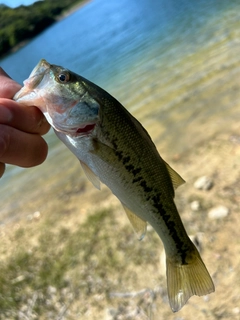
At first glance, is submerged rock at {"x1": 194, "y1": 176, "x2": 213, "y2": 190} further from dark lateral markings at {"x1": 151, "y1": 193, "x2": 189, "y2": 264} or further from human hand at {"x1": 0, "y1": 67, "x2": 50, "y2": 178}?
human hand at {"x1": 0, "y1": 67, "x2": 50, "y2": 178}

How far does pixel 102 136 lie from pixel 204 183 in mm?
3303

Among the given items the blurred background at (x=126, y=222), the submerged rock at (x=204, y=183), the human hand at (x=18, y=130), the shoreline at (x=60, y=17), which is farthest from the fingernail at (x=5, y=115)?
the shoreline at (x=60, y=17)

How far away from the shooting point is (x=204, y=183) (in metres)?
5.25

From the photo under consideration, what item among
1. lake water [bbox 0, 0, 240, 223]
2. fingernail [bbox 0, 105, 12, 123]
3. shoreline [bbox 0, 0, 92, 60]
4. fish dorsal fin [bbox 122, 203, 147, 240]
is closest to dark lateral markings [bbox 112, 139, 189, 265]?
fish dorsal fin [bbox 122, 203, 147, 240]

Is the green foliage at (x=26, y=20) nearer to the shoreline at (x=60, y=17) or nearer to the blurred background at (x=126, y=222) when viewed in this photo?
the shoreline at (x=60, y=17)

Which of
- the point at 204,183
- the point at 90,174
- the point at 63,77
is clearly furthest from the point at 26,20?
the point at 90,174

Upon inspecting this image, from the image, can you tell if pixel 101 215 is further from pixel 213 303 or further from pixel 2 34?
pixel 2 34

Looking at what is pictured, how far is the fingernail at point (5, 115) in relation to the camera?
2.07 m

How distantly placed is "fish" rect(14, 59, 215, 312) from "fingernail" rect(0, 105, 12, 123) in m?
0.11

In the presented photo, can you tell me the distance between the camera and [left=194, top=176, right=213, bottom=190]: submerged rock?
17.0 feet

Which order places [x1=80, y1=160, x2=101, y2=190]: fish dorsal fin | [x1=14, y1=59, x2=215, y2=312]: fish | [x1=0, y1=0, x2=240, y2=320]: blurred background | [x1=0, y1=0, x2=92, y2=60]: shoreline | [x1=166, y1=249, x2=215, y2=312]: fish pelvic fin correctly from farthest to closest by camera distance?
1. [x1=0, y1=0, x2=92, y2=60]: shoreline
2. [x1=0, y1=0, x2=240, y2=320]: blurred background
3. [x1=166, y1=249, x2=215, y2=312]: fish pelvic fin
4. [x1=80, y1=160, x2=101, y2=190]: fish dorsal fin
5. [x1=14, y1=59, x2=215, y2=312]: fish

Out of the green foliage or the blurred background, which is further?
the green foliage

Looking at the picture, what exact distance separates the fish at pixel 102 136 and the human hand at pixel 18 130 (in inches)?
2.7

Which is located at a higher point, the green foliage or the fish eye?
the fish eye
